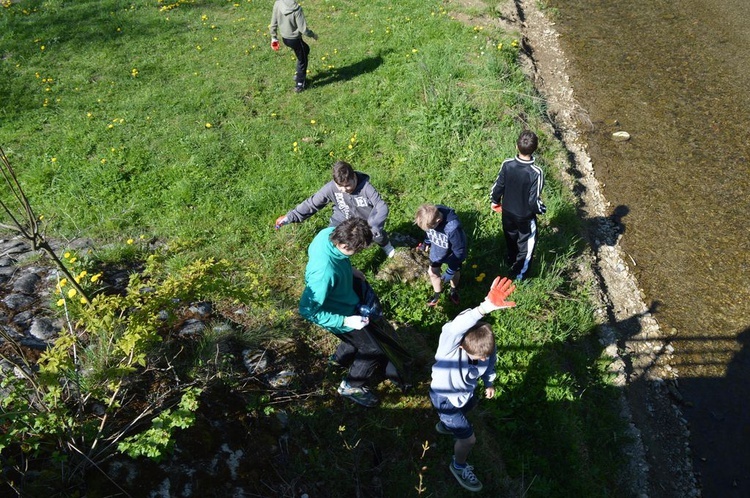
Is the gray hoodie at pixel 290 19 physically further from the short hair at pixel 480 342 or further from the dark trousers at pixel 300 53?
the short hair at pixel 480 342

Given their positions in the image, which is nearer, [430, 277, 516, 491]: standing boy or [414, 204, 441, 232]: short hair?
[430, 277, 516, 491]: standing boy

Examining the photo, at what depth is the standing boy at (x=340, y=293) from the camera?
141 inches

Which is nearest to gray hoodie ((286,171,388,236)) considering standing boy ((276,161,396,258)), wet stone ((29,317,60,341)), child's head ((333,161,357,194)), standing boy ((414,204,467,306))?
standing boy ((276,161,396,258))

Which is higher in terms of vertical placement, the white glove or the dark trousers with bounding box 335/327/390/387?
the white glove

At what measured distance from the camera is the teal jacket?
3596 mm

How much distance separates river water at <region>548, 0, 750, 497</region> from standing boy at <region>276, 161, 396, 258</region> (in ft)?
12.6

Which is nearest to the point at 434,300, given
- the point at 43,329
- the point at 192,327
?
the point at 192,327

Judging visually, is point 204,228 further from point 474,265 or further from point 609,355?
point 609,355

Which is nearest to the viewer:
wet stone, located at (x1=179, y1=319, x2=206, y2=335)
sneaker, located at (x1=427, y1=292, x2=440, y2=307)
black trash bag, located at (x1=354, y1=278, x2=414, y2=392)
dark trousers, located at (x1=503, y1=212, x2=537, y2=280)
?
black trash bag, located at (x1=354, y1=278, x2=414, y2=392)

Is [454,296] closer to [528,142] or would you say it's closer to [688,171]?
[528,142]

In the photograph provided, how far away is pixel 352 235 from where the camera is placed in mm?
3551

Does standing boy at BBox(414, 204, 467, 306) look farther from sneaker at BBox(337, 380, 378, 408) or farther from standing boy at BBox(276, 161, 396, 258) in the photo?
sneaker at BBox(337, 380, 378, 408)

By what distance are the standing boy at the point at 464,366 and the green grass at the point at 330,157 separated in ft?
1.51

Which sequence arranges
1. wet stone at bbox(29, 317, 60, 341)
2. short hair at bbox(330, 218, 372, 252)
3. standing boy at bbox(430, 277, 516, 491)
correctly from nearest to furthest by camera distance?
standing boy at bbox(430, 277, 516, 491)
short hair at bbox(330, 218, 372, 252)
wet stone at bbox(29, 317, 60, 341)
